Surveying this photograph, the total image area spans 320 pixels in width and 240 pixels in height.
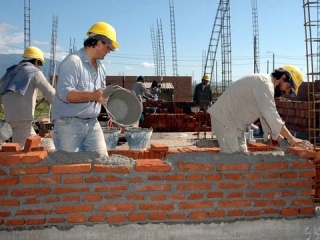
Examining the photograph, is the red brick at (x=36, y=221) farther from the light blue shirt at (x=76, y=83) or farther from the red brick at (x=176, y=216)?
the red brick at (x=176, y=216)

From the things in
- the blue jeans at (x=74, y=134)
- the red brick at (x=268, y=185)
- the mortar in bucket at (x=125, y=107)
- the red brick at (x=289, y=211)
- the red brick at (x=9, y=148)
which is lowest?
the red brick at (x=289, y=211)

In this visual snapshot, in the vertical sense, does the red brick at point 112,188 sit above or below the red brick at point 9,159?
below

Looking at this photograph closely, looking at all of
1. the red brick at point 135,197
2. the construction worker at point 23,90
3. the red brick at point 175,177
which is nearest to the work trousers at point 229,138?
the red brick at point 175,177

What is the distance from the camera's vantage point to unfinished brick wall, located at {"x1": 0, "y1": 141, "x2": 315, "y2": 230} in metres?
2.75

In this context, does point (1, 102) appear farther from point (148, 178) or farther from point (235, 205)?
point (235, 205)

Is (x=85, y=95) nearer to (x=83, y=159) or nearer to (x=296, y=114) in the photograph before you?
(x=83, y=159)

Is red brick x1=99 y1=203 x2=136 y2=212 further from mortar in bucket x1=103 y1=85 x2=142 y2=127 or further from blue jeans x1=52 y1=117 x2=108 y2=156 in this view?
mortar in bucket x1=103 y1=85 x2=142 y2=127

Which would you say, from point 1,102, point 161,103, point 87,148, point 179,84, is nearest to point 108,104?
point 87,148

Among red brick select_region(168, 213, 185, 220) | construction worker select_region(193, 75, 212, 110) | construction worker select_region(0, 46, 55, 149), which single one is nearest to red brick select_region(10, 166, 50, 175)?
red brick select_region(168, 213, 185, 220)

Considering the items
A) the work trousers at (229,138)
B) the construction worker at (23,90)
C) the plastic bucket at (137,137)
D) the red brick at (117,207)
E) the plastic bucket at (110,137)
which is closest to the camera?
the red brick at (117,207)

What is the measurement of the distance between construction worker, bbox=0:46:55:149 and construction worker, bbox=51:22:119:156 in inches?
35.4

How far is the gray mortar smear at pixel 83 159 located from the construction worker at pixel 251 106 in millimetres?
1164

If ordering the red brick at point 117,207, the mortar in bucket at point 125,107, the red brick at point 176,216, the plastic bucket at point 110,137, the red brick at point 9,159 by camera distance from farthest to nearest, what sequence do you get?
the plastic bucket at point 110,137
the mortar in bucket at point 125,107
the red brick at point 176,216
the red brick at point 117,207
the red brick at point 9,159

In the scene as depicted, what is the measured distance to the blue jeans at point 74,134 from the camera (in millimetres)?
3057
